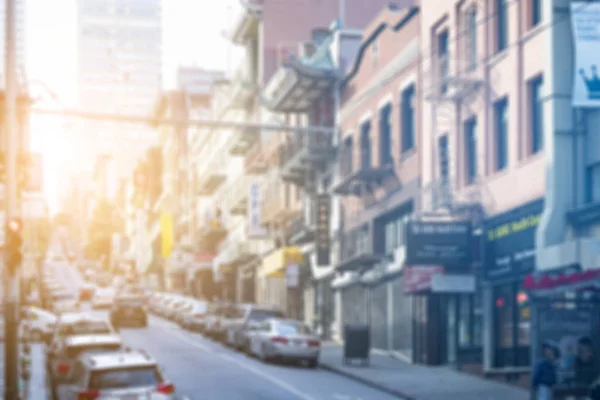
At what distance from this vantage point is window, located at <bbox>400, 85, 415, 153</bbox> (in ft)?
124

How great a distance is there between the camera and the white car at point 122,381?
57.0 ft

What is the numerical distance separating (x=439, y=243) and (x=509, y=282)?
2.42m

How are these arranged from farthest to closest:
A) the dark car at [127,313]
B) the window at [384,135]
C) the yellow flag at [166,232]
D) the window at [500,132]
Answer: the yellow flag at [166,232], the dark car at [127,313], the window at [384,135], the window at [500,132]

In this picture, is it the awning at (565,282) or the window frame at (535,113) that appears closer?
the awning at (565,282)

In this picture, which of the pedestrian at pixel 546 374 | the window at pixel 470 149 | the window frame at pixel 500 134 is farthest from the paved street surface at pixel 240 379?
the pedestrian at pixel 546 374

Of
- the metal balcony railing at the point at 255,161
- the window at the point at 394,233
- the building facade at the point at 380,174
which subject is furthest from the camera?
the metal balcony railing at the point at 255,161

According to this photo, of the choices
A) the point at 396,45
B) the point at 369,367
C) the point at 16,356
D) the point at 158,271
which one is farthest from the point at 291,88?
the point at 158,271

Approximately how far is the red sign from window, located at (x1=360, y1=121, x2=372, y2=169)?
1049cm

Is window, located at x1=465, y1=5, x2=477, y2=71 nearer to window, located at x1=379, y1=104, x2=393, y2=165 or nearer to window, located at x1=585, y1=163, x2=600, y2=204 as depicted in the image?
window, located at x1=585, y1=163, x2=600, y2=204

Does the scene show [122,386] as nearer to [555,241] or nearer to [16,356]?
[16,356]

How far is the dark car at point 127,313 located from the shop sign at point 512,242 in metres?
25.6

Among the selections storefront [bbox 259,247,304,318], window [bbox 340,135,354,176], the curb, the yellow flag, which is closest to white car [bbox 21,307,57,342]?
storefront [bbox 259,247,304,318]

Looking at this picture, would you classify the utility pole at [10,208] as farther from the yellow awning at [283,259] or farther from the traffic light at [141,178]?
the yellow awning at [283,259]

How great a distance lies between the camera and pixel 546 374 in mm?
19969
